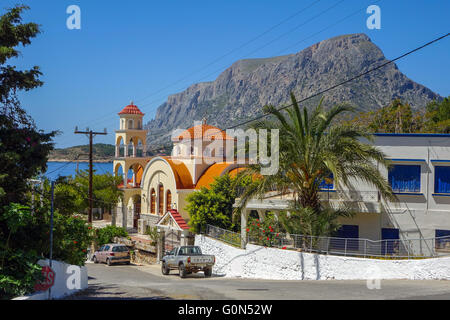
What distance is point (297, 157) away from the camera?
2034 cm

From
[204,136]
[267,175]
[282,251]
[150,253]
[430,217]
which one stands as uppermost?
[204,136]

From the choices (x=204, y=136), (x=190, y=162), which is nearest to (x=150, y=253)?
(x=190, y=162)

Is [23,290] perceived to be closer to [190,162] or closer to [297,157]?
[297,157]

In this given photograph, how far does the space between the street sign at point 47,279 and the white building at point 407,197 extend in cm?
1297

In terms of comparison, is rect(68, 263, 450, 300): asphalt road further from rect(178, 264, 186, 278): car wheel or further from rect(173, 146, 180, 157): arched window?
rect(173, 146, 180, 157): arched window

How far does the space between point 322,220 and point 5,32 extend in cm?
1398

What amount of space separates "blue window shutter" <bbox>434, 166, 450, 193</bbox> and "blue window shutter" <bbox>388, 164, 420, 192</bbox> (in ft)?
2.56

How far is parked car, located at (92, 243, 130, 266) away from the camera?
3173 cm

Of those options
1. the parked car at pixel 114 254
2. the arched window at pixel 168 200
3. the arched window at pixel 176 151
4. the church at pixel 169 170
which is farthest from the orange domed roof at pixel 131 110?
the parked car at pixel 114 254

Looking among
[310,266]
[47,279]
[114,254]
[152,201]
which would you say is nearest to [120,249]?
[114,254]

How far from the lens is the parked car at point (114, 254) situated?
1249 inches

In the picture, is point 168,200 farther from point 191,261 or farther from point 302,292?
point 302,292

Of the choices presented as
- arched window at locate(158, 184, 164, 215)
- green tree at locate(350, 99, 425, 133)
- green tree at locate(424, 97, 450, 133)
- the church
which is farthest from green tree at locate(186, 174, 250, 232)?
green tree at locate(424, 97, 450, 133)

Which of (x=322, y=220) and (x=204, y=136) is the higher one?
(x=204, y=136)
